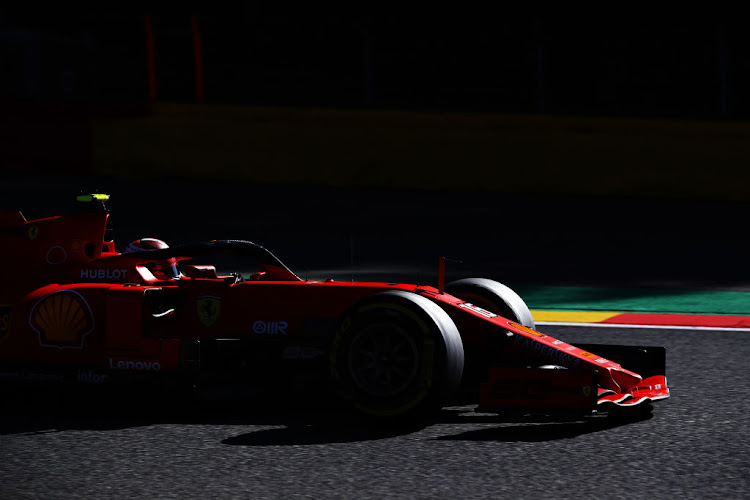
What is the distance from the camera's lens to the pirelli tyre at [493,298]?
746 centimetres

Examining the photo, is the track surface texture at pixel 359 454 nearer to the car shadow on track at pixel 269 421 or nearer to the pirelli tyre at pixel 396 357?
the car shadow on track at pixel 269 421

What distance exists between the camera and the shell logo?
711 centimetres

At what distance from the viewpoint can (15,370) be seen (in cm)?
718

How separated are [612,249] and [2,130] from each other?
27.2 feet

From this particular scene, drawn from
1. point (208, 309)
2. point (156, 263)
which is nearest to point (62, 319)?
point (156, 263)

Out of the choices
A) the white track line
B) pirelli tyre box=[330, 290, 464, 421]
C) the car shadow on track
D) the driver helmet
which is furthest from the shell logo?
the white track line

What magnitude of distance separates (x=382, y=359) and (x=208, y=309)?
1.00 meters

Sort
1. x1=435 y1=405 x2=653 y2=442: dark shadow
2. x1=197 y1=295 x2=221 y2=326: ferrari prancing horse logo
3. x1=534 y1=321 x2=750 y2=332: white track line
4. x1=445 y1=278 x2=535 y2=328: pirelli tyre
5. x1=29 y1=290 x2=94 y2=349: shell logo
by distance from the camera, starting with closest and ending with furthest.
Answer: x1=435 y1=405 x2=653 y2=442: dark shadow
x1=197 y1=295 x2=221 y2=326: ferrari prancing horse logo
x1=29 y1=290 x2=94 y2=349: shell logo
x1=445 y1=278 x2=535 y2=328: pirelli tyre
x1=534 y1=321 x2=750 y2=332: white track line

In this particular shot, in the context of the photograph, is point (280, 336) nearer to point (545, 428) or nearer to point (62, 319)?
point (62, 319)

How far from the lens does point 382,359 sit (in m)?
6.51

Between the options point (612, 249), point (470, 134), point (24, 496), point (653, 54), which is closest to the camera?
point (24, 496)

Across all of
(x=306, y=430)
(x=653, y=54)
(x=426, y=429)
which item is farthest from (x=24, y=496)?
(x=653, y=54)

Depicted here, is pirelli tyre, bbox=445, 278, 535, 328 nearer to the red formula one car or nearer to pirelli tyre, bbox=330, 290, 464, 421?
the red formula one car

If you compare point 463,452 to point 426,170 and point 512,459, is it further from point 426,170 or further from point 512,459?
point 426,170
